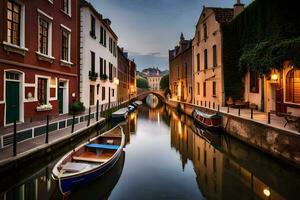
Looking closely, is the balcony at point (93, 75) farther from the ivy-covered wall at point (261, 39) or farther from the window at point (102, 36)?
the ivy-covered wall at point (261, 39)

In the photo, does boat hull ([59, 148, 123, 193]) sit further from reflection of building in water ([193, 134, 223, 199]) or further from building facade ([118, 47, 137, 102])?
building facade ([118, 47, 137, 102])

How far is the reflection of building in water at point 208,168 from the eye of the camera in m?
7.24

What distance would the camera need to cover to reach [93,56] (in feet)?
70.7

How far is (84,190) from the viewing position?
6578 mm

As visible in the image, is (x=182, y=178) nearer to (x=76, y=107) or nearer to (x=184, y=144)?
(x=184, y=144)

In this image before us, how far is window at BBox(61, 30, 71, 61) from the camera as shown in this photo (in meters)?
15.9

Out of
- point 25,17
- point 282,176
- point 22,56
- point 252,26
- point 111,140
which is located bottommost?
point 282,176

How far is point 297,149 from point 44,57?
13.1m

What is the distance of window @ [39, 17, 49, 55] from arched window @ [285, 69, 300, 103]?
47.5ft

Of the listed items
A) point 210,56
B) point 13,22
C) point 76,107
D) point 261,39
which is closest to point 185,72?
point 210,56

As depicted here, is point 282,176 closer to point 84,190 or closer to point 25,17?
point 84,190

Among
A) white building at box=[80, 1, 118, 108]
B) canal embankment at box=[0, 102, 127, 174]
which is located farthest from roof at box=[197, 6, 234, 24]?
canal embankment at box=[0, 102, 127, 174]

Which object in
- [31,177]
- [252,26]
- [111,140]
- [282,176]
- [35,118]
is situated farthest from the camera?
[252,26]

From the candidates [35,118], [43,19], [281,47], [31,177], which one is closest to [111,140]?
[31,177]
